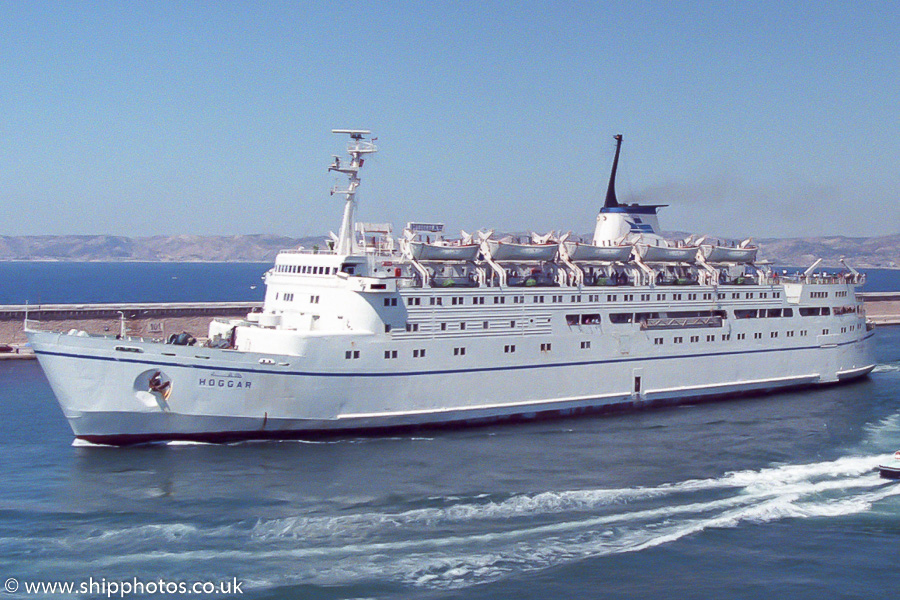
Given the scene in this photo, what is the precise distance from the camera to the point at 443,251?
27766 mm

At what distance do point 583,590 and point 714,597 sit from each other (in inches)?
93.5

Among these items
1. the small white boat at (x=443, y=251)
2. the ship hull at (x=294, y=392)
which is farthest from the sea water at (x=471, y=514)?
the small white boat at (x=443, y=251)

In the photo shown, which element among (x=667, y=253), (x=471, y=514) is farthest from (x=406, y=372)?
(x=667, y=253)

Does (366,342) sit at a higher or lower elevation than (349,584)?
higher

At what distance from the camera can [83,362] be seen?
2206 cm

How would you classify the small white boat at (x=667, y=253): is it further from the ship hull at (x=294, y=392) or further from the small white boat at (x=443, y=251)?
the small white boat at (x=443, y=251)

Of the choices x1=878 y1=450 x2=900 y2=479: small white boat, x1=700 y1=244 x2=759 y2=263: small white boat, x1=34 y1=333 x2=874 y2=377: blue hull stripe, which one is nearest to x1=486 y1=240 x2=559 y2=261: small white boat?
x1=34 y1=333 x2=874 y2=377: blue hull stripe

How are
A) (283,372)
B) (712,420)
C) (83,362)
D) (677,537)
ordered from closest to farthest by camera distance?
(677,537) < (83,362) < (283,372) < (712,420)

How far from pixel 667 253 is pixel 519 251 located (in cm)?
756

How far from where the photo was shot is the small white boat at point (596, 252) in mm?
30531

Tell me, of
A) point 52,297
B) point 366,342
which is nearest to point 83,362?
point 366,342

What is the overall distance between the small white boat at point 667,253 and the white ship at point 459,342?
9 centimetres

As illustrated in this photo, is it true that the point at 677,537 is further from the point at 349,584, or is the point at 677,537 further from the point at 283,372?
the point at 283,372

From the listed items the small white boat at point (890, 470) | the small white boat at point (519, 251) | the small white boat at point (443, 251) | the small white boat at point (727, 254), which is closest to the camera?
the small white boat at point (890, 470)
